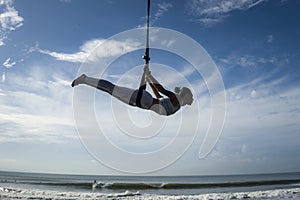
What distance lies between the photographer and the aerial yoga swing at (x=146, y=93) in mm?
6844

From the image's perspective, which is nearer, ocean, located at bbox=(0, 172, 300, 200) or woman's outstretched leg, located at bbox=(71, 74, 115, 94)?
woman's outstretched leg, located at bbox=(71, 74, 115, 94)

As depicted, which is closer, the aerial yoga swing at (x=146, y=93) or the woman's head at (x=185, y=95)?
the aerial yoga swing at (x=146, y=93)

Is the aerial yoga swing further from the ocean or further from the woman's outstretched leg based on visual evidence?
the ocean

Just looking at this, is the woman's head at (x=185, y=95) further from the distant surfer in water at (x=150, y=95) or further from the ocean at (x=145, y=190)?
the ocean at (x=145, y=190)

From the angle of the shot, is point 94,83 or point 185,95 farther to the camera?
point 185,95

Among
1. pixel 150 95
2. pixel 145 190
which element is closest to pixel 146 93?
pixel 150 95

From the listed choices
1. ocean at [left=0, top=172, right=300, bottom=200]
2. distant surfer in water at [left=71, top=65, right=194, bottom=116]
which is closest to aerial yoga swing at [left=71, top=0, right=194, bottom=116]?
distant surfer in water at [left=71, top=65, right=194, bottom=116]

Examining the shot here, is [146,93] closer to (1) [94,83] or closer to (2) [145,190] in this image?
(1) [94,83]

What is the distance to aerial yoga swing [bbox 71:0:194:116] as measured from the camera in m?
6.84

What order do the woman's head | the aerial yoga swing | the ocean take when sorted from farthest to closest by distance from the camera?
the ocean
the woman's head
the aerial yoga swing

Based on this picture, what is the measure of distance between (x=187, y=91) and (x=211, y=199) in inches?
651

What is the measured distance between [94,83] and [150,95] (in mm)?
1262

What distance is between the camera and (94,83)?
6.88m

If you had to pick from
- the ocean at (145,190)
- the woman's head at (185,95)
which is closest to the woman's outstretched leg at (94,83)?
the woman's head at (185,95)
